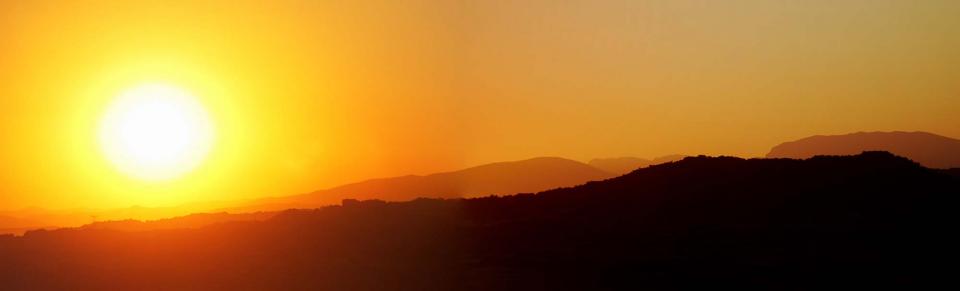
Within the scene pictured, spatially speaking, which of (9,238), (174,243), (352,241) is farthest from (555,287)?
(9,238)

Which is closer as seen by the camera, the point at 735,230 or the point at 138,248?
the point at 735,230

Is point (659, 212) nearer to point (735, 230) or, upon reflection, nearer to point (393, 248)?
point (735, 230)

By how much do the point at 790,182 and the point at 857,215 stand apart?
4675 mm

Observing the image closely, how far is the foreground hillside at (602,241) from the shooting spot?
30.9m

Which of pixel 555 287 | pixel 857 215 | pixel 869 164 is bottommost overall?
pixel 555 287

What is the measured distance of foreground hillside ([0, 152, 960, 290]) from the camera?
1218 inches

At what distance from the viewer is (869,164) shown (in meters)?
40.1

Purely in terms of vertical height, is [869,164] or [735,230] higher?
[869,164]

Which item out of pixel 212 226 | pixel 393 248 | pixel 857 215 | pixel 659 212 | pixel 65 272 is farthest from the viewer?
pixel 212 226

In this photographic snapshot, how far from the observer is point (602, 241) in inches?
1422

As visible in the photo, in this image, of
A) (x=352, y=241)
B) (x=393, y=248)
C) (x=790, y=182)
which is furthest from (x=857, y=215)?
(x=352, y=241)

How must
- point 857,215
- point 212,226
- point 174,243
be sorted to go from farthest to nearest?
point 212,226, point 174,243, point 857,215

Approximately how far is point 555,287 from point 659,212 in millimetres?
10340

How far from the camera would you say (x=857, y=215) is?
34.6 metres
